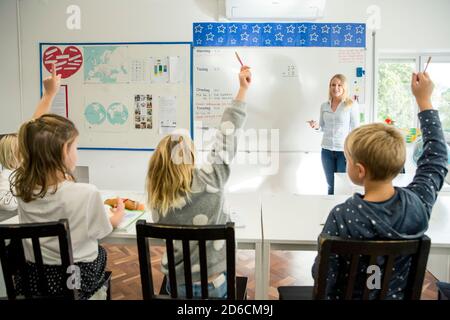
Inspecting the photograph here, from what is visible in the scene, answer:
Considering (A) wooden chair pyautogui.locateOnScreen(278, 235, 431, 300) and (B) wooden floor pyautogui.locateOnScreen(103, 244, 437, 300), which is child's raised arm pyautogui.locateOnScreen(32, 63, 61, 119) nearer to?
(B) wooden floor pyautogui.locateOnScreen(103, 244, 437, 300)

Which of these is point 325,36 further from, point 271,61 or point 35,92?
point 35,92

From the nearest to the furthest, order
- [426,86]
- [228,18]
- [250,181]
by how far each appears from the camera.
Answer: [426,86], [228,18], [250,181]

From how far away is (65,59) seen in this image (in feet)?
13.0

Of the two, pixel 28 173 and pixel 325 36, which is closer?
pixel 28 173

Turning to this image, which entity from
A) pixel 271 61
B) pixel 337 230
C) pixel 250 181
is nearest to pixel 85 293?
pixel 337 230

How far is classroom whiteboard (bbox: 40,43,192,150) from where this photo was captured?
3846mm

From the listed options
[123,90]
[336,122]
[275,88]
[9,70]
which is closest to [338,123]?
[336,122]

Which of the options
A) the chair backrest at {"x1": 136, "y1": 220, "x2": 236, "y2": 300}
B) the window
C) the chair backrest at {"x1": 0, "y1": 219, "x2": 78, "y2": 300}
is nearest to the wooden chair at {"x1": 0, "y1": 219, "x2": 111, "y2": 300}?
the chair backrest at {"x1": 0, "y1": 219, "x2": 78, "y2": 300}

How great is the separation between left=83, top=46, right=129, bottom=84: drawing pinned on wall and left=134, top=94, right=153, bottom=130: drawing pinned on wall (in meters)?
0.23

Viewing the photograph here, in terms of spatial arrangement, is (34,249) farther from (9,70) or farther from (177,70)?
(9,70)

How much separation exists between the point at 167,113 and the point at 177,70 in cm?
44

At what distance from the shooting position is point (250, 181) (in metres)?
3.94

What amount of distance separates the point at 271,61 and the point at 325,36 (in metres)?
0.55

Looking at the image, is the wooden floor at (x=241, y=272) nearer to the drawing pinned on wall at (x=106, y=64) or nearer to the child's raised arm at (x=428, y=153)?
the child's raised arm at (x=428, y=153)
